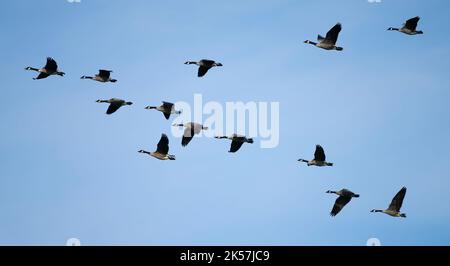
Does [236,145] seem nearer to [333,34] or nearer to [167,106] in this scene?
[167,106]

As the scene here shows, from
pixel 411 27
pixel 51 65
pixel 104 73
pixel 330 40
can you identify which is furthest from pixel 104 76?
pixel 411 27

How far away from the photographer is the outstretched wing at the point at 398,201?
5016 centimetres

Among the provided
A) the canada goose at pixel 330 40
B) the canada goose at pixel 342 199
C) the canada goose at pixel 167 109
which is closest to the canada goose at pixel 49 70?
the canada goose at pixel 167 109

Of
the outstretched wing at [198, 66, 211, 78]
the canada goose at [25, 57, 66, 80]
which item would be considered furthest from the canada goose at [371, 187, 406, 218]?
the canada goose at [25, 57, 66, 80]

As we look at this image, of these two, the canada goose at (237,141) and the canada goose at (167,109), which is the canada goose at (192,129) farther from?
the canada goose at (237,141)

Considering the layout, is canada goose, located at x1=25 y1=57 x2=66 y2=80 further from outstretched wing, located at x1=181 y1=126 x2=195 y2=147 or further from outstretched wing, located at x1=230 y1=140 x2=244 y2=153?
outstretched wing, located at x1=230 y1=140 x2=244 y2=153

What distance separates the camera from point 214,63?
53.3 meters

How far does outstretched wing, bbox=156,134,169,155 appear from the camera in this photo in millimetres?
51903

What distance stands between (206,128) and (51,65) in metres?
8.54
